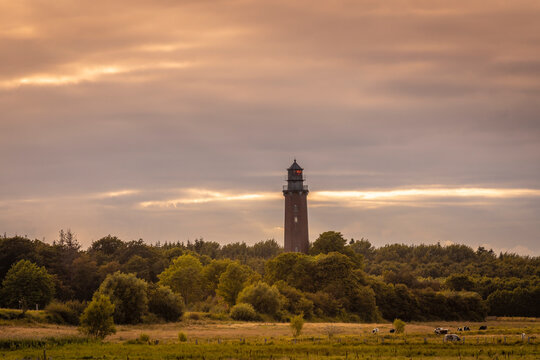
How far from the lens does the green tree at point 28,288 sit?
103812mm

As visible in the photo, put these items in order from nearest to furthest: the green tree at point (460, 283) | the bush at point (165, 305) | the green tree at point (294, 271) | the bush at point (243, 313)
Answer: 1. the bush at point (165, 305)
2. the bush at point (243, 313)
3. the green tree at point (294, 271)
4. the green tree at point (460, 283)

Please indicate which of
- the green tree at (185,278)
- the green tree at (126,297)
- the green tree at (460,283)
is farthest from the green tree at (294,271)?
the green tree at (126,297)

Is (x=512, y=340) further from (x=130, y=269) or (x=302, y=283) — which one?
(x=130, y=269)

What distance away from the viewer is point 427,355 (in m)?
64.9

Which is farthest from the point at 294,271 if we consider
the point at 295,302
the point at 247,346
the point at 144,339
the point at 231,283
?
Answer: the point at 247,346

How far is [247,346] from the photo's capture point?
230ft

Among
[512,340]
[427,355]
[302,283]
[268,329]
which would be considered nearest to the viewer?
[427,355]

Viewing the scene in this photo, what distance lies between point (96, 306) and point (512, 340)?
43.8 meters

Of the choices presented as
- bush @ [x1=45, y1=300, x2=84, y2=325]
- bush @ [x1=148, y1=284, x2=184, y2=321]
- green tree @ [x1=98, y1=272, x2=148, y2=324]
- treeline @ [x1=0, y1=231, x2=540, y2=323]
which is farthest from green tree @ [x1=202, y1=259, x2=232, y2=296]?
bush @ [x1=45, y1=300, x2=84, y2=325]

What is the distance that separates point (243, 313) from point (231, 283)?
24062 mm

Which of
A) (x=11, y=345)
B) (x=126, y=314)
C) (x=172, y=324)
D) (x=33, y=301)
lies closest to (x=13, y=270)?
(x=33, y=301)

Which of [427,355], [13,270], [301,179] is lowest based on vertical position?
[427,355]

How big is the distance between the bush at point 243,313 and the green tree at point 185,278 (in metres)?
28.0

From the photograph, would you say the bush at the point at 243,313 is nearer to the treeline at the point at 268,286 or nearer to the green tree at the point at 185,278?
the treeline at the point at 268,286
